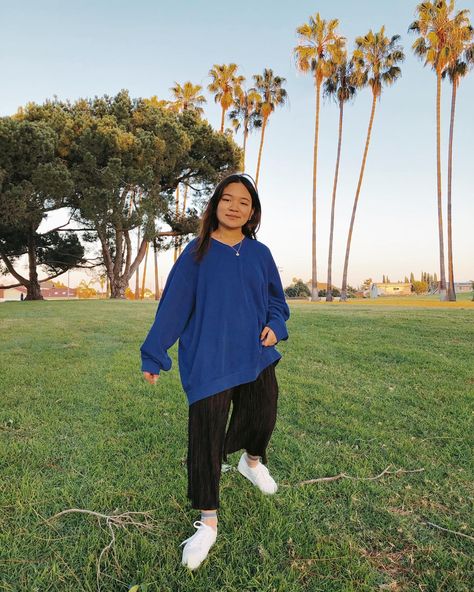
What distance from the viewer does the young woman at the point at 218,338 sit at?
6.64 ft

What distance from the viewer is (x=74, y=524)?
7.30 feet

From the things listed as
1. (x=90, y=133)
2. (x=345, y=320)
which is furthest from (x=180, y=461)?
(x=90, y=133)

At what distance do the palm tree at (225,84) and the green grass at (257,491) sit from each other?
35.1m

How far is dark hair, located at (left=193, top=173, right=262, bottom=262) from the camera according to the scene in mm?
2164

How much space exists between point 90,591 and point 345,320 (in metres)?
9.97

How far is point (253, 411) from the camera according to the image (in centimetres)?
226

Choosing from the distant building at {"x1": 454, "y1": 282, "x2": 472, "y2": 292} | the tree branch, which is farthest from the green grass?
the distant building at {"x1": 454, "y1": 282, "x2": 472, "y2": 292}

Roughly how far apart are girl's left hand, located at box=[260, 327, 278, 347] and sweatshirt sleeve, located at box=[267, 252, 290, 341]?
85 mm

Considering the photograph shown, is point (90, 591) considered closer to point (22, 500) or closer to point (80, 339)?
point (22, 500)

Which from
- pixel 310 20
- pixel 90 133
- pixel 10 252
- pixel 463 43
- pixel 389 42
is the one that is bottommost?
pixel 10 252

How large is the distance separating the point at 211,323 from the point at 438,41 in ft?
96.1

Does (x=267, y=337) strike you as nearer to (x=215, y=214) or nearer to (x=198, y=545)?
(x=215, y=214)

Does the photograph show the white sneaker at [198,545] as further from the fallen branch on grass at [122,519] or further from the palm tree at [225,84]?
the palm tree at [225,84]

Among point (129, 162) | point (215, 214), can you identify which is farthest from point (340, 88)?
point (215, 214)
